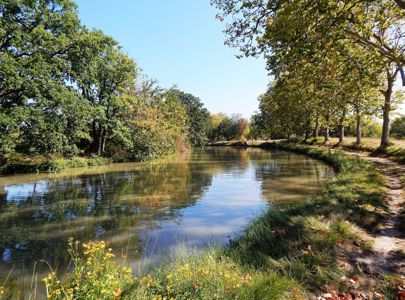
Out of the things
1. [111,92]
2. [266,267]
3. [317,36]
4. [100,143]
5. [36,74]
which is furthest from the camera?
[100,143]

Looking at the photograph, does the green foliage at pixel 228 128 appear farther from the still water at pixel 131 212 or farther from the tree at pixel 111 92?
the still water at pixel 131 212

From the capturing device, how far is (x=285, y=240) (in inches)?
293

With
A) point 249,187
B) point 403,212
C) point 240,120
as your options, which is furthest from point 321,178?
point 240,120

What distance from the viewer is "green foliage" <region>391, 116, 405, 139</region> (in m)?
53.8

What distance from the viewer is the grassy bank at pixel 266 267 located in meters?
4.57

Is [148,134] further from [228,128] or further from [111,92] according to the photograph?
[228,128]

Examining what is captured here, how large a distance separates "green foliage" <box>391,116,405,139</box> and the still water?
39012mm

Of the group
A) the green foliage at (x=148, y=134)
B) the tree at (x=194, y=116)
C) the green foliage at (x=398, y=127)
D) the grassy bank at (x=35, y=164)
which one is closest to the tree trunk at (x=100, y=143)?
the green foliage at (x=148, y=134)

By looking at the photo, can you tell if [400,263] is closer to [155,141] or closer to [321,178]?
[321,178]

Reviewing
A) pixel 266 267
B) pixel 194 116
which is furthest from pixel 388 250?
pixel 194 116

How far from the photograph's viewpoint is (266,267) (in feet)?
19.5

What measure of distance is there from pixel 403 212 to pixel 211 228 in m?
5.57

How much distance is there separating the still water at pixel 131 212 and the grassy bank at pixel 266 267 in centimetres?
173

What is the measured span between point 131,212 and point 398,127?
180ft
